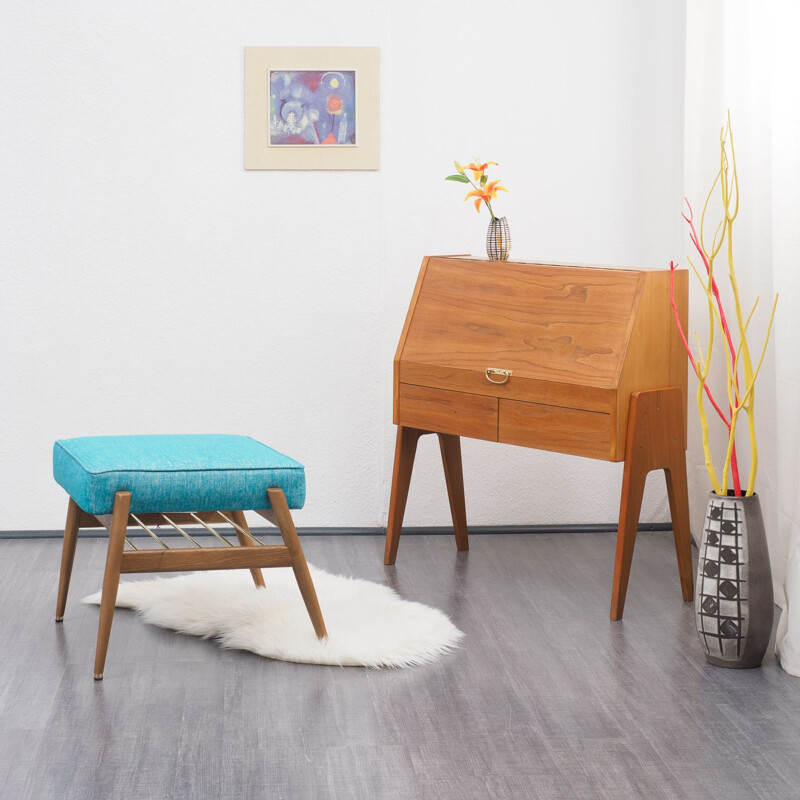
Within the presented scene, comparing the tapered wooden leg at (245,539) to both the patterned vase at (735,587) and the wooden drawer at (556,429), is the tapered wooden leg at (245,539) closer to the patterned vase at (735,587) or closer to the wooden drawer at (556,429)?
the wooden drawer at (556,429)

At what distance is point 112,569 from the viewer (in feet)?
7.45

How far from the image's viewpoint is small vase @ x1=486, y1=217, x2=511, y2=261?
3135mm

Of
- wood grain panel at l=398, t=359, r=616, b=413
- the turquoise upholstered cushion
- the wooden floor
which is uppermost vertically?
wood grain panel at l=398, t=359, r=616, b=413

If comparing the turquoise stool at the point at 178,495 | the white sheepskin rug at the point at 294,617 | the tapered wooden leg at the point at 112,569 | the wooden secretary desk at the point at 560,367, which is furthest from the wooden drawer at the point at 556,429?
the tapered wooden leg at the point at 112,569

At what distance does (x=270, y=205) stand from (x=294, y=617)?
1492 mm

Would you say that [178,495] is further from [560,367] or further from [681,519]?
[681,519]

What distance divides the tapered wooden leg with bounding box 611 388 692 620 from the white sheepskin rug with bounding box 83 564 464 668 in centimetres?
48

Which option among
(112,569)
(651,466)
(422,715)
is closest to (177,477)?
(112,569)

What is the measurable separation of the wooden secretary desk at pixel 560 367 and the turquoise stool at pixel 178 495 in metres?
0.72

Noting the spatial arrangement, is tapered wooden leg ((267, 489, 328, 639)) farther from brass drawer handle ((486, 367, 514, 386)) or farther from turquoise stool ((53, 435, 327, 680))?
brass drawer handle ((486, 367, 514, 386))

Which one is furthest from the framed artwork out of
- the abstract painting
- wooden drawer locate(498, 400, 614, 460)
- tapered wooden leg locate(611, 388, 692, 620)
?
tapered wooden leg locate(611, 388, 692, 620)

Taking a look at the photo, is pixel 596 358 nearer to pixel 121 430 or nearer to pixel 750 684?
pixel 750 684

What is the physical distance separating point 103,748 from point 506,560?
5.30 feet

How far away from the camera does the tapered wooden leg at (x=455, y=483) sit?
3363mm
